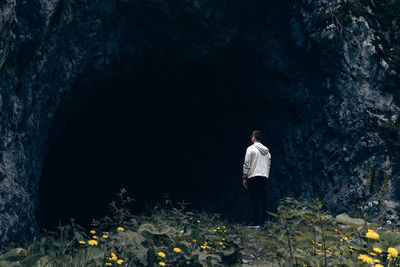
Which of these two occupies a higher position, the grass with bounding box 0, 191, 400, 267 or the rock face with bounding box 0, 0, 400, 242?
the rock face with bounding box 0, 0, 400, 242

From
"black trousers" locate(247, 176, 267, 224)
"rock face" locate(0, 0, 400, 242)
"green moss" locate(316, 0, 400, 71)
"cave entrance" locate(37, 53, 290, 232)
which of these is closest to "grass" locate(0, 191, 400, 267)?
"rock face" locate(0, 0, 400, 242)

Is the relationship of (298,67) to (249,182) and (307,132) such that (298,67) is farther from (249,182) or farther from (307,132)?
(249,182)

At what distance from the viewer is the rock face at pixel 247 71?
14.9 ft

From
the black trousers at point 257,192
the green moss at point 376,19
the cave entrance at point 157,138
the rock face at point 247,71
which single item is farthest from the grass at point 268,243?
the green moss at point 376,19

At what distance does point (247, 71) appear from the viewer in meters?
8.97

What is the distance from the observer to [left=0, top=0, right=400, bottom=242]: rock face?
4535 mm

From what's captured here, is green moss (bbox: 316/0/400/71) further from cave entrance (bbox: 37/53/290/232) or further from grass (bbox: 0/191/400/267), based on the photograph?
grass (bbox: 0/191/400/267)

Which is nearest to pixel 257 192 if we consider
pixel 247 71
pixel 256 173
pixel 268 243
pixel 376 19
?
pixel 256 173

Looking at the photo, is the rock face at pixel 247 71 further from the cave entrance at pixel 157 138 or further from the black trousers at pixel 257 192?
the black trousers at pixel 257 192

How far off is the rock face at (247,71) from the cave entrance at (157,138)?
35cm

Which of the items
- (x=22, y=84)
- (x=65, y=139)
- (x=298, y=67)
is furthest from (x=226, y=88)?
(x=22, y=84)

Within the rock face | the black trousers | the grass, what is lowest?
the black trousers

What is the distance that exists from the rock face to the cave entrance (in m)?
0.35

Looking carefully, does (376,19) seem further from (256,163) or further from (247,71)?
(256,163)
